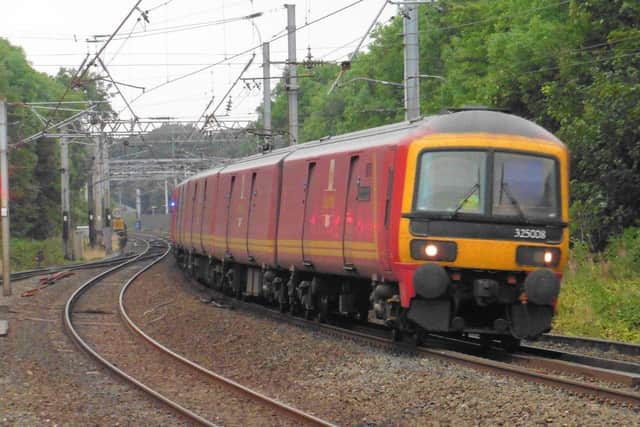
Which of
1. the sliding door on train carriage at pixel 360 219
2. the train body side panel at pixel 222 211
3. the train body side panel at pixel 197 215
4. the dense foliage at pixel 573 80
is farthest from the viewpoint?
the train body side panel at pixel 197 215

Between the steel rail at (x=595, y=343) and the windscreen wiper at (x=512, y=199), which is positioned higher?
the windscreen wiper at (x=512, y=199)

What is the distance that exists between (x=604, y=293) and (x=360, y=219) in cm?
512

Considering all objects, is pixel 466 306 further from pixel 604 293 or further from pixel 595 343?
pixel 604 293

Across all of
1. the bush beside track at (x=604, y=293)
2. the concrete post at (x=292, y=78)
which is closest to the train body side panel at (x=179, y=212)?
the concrete post at (x=292, y=78)

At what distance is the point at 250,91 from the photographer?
35.2 metres

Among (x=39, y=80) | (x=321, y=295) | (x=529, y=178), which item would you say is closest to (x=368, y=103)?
(x=39, y=80)

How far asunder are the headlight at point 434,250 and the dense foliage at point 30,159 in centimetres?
3997

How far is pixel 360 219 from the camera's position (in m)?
14.3

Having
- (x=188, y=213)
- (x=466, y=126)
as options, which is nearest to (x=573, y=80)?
(x=188, y=213)

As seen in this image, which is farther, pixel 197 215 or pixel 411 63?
pixel 197 215

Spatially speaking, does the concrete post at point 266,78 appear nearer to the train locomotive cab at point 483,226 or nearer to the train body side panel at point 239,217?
the train body side panel at point 239,217

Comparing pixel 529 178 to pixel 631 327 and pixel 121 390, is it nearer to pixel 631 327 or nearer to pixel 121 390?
pixel 631 327

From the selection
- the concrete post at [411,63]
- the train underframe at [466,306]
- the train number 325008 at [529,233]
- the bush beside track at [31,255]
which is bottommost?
the bush beside track at [31,255]

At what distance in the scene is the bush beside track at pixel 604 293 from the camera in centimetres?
1594
